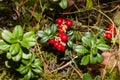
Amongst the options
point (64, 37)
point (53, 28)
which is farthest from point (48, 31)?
point (64, 37)

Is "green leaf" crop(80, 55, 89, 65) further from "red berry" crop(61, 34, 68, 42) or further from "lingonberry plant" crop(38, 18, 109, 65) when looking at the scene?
"red berry" crop(61, 34, 68, 42)

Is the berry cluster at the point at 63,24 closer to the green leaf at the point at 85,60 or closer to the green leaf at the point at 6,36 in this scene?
the green leaf at the point at 85,60

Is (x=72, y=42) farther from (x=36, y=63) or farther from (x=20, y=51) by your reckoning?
(x=20, y=51)

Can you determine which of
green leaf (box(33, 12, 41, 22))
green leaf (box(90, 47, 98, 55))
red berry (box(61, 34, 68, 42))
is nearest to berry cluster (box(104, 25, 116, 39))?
green leaf (box(90, 47, 98, 55))

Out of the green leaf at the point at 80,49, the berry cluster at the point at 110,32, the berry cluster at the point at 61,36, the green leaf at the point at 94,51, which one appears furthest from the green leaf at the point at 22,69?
the berry cluster at the point at 110,32

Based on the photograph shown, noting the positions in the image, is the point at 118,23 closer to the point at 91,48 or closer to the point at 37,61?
the point at 91,48
